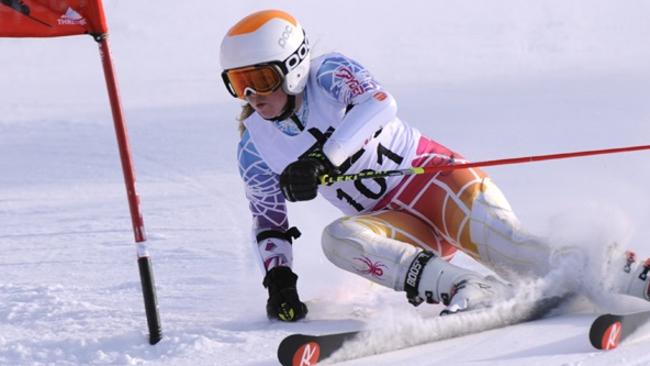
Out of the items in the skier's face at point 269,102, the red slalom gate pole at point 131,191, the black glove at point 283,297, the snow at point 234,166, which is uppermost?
the skier's face at point 269,102

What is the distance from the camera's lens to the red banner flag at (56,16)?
3576 millimetres

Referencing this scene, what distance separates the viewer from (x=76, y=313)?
4.16 m

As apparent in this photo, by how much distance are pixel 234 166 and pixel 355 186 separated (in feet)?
13.1

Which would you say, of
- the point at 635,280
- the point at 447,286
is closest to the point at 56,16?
the point at 447,286

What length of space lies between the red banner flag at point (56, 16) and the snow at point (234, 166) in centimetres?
109

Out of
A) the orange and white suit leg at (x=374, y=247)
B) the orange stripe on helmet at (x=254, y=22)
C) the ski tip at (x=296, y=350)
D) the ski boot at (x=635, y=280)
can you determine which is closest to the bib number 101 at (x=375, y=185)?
the orange and white suit leg at (x=374, y=247)

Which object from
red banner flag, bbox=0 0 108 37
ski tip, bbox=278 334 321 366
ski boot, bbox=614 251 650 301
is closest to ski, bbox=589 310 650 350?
ski boot, bbox=614 251 650 301

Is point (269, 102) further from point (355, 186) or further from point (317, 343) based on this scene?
point (317, 343)

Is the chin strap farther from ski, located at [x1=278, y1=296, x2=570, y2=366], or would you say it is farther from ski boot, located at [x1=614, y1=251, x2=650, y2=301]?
ski boot, located at [x1=614, y1=251, x2=650, y2=301]

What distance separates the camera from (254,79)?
382 centimetres

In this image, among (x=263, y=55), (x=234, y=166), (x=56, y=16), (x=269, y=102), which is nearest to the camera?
(x=56, y=16)

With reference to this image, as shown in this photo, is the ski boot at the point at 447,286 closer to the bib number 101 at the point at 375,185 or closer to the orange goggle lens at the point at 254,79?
the bib number 101 at the point at 375,185

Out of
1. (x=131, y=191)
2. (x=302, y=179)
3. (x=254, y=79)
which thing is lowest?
(x=131, y=191)

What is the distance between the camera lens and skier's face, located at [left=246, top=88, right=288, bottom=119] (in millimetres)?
3898
